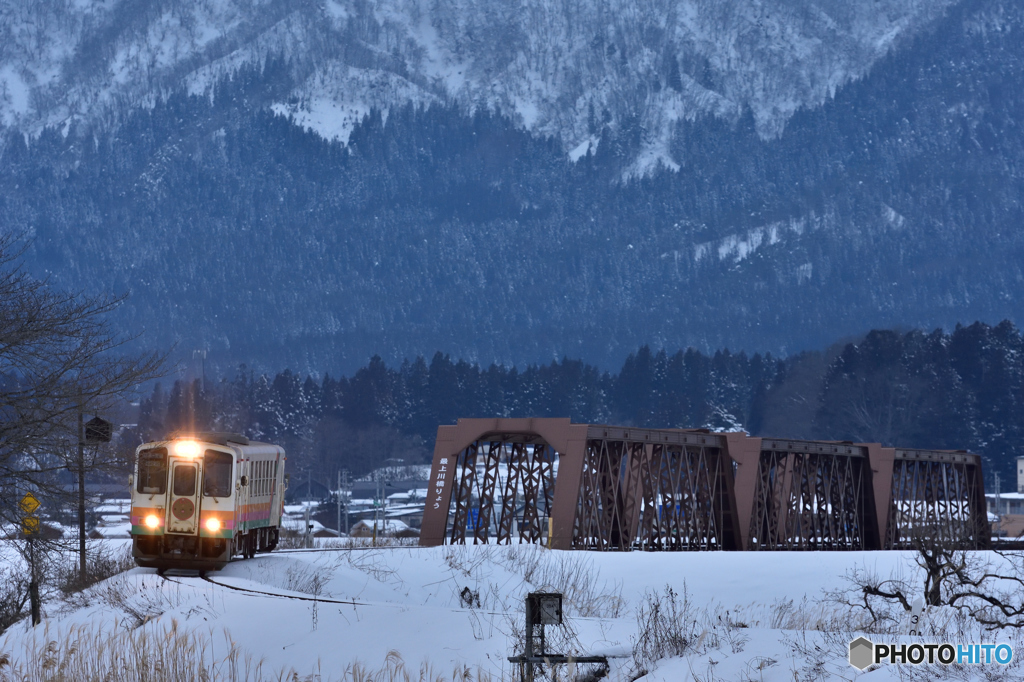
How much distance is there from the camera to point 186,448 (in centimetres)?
3105

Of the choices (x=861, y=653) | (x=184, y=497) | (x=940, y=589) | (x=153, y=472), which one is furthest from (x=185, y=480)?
(x=861, y=653)

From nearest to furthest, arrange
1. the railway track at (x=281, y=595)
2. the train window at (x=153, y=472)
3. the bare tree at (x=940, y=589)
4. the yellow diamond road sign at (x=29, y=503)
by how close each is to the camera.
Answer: the railway track at (x=281, y=595) → the bare tree at (x=940, y=589) → the yellow diamond road sign at (x=29, y=503) → the train window at (x=153, y=472)

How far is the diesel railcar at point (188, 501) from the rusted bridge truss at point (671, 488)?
1423 cm

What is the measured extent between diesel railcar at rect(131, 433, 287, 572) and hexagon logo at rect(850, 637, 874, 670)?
19.8m

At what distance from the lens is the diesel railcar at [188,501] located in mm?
30484

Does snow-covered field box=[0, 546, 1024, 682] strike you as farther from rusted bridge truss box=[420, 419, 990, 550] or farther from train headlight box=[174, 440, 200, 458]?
rusted bridge truss box=[420, 419, 990, 550]

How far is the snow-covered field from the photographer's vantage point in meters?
15.7

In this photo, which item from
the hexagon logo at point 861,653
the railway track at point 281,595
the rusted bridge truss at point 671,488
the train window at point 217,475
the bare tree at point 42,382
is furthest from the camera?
the rusted bridge truss at point 671,488

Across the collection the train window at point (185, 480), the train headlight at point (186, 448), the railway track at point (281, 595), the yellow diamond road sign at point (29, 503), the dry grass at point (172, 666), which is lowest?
the dry grass at point (172, 666)

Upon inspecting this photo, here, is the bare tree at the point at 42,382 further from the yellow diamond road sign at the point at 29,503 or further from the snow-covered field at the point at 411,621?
the snow-covered field at the point at 411,621

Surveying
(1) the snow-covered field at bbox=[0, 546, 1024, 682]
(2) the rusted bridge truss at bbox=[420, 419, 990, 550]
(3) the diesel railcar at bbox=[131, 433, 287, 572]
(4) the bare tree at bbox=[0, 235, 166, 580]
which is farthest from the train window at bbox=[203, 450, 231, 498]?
(2) the rusted bridge truss at bbox=[420, 419, 990, 550]

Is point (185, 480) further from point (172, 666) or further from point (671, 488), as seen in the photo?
point (671, 488)

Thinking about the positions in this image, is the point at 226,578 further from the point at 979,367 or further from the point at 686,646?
the point at 979,367

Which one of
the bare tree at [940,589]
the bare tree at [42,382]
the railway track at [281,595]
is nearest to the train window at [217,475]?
the bare tree at [42,382]
